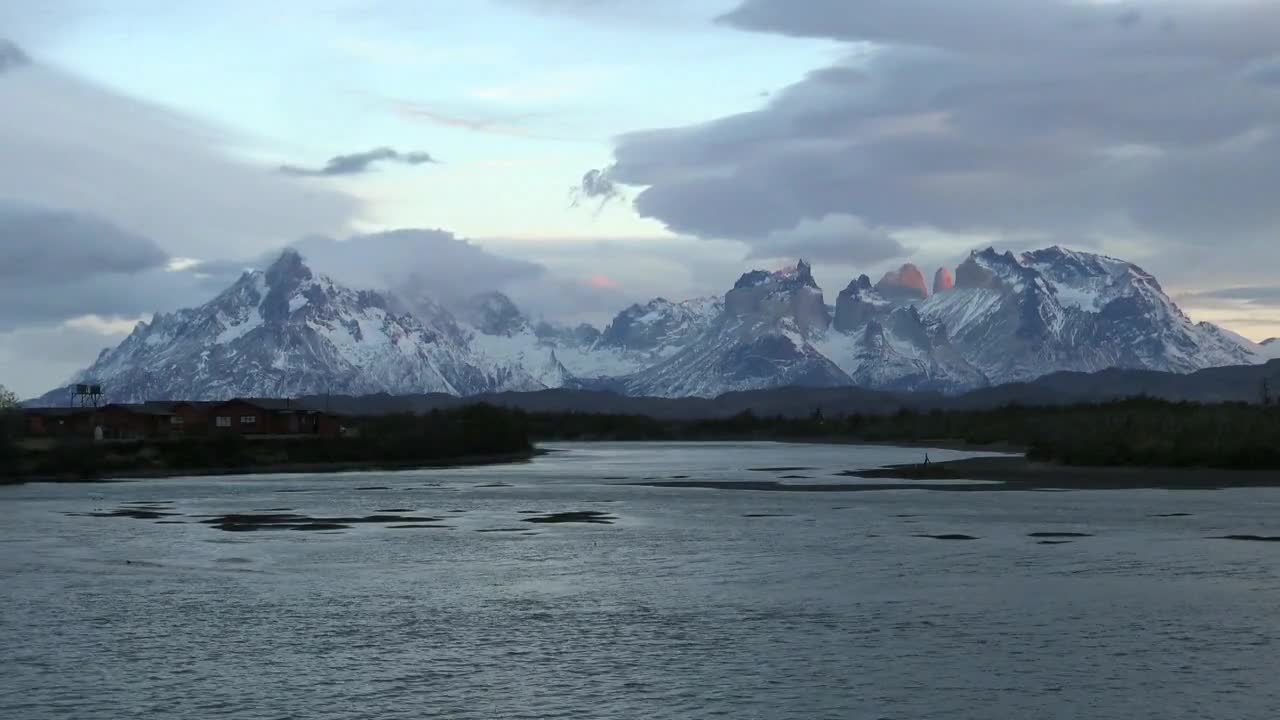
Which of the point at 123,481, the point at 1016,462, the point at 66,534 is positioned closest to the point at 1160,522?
the point at 66,534

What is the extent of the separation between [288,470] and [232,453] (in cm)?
588

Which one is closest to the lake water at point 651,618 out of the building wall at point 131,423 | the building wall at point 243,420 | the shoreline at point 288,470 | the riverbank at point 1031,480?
the riverbank at point 1031,480

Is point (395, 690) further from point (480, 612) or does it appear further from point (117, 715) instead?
point (480, 612)

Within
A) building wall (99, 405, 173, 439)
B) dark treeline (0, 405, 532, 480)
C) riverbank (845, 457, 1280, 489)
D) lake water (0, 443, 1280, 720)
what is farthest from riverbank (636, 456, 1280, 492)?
building wall (99, 405, 173, 439)

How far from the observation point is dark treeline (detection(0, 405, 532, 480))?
135625 mm

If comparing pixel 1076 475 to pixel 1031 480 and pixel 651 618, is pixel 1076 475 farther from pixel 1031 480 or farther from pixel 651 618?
pixel 651 618

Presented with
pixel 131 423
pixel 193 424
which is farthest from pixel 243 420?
pixel 131 423

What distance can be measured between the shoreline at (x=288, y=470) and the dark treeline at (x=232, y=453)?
1.26 ft

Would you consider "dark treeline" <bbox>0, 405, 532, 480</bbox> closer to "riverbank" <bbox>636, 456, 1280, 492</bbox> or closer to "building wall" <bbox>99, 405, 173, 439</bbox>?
"building wall" <bbox>99, 405, 173, 439</bbox>

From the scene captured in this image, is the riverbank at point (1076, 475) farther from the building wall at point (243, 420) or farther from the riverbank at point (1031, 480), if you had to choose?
the building wall at point (243, 420)

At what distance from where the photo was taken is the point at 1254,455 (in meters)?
117

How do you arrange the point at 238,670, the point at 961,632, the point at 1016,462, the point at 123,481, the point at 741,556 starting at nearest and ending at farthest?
the point at 238,670, the point at 961,632, the point at 741,556, the point at 123,481, the point at 1016,462

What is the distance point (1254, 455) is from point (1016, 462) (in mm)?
30596

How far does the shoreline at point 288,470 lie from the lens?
132 metres
